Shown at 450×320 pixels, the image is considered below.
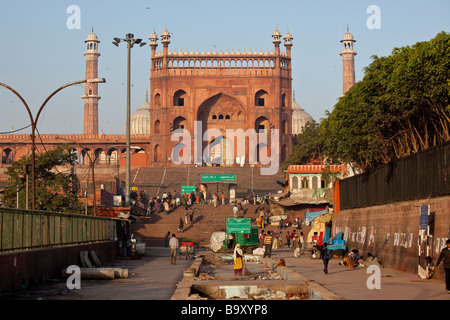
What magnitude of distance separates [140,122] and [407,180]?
80715mm

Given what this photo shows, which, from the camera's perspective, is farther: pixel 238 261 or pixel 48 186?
pixel 48 186

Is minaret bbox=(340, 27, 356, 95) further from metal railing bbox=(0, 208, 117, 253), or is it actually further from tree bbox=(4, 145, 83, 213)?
metal railing bbox=(0, 208, 117, 253)

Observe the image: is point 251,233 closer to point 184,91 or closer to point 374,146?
point 374,146

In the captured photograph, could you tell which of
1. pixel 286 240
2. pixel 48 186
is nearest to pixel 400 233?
pixel 286 240

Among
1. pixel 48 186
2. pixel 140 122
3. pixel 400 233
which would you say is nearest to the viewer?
pixel 400 233

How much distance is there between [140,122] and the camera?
336 feet

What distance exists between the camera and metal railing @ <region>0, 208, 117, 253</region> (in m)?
16.9

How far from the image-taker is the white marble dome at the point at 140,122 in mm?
101562

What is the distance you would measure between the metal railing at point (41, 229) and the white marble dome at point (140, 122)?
7291cm

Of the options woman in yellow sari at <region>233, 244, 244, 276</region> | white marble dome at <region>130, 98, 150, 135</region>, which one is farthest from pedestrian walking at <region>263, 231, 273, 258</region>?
white marble dome at <region>130, 98, 150, 135</region>

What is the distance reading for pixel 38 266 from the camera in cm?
1870

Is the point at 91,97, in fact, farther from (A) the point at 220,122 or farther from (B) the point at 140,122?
(A) the point at 220,122

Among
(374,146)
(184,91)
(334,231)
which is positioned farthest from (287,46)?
(374,146)
